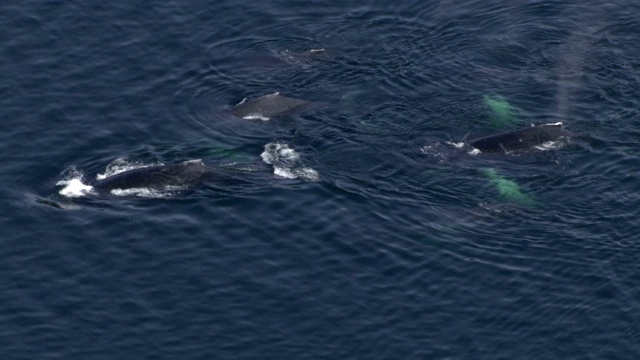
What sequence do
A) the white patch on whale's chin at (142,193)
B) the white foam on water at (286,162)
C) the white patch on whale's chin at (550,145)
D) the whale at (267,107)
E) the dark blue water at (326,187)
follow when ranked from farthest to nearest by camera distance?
the whale at (267,107), the white patch on whale's chin at (550,145), the white foam on water at (286,162), the white patch on whale's chin at (142,193), the dark blue water at (326,187)

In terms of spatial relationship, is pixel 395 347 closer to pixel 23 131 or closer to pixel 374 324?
pixel 374 324

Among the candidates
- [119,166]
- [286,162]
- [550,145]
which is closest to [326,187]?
[286,162]

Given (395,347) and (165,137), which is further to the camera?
(165,137)

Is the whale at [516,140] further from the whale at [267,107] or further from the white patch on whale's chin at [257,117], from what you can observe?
the white patch on whale's chin at [257,117]

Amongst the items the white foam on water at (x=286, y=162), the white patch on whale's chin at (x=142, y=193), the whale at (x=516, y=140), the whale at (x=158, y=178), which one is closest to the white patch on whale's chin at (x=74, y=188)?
the whale at (x=158, y=178)

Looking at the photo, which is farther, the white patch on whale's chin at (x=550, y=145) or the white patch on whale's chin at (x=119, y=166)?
the white patch on whale's chin at (x=550, y=145)

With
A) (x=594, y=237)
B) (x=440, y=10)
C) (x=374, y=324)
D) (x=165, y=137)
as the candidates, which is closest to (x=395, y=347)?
(x=374, y=324)

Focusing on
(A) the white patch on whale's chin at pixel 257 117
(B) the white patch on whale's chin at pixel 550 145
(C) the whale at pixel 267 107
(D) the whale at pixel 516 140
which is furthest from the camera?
(C) the whale at pixel 267 107

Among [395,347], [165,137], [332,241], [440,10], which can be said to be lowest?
[395,347]
